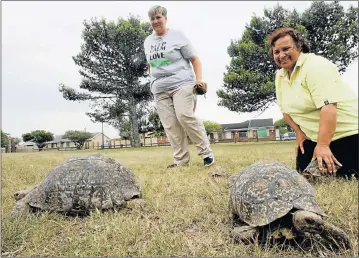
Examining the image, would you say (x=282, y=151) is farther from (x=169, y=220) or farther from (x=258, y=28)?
(x=258, y=28)

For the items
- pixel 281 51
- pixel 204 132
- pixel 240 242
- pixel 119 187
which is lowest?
pixel 240 242

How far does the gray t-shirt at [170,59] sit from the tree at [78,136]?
121 cm

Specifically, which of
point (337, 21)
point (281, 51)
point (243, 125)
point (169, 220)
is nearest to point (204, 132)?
point (243, 125)

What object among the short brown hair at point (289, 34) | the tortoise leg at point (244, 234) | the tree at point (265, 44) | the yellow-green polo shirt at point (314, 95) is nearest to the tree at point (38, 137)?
the yellow-green polo shirt at point (314, 95)

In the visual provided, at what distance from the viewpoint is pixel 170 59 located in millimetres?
3445

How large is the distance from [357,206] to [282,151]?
7.23ft

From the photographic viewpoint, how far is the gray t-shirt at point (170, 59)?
11.3 ft

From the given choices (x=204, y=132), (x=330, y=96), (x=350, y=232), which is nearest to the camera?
(x=350, y=232)

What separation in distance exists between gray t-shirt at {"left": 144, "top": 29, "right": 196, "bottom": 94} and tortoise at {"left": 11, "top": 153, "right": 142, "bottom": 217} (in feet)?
5.37

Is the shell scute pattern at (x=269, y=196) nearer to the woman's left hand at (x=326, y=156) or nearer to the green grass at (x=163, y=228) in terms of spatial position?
the green grass at (x=163, y=228)

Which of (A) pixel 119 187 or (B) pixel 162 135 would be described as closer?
(A) pixel 119 187

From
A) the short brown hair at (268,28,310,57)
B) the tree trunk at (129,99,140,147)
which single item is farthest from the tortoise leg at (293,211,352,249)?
the tree trunk at (129,99,140,147)

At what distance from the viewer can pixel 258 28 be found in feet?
38.4

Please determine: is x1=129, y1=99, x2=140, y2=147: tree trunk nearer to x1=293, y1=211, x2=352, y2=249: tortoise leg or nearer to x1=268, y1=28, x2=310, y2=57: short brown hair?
x1=268, y1=28, x2=310, y2=57: short brown hair
